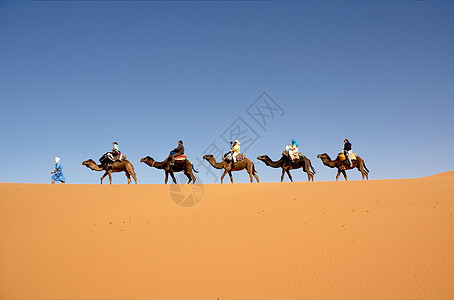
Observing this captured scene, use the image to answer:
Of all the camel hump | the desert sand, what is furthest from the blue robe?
the camel hump

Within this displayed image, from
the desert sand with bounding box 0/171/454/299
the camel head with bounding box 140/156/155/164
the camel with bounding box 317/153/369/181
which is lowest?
the desert sand with bounding box 0/171/454/299

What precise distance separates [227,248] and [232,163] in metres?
14.5

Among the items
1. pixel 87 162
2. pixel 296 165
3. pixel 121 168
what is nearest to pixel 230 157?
pixel 296 165

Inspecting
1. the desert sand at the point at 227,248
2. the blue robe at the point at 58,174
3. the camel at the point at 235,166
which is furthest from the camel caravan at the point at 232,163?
the desert sand at the point at 227,248

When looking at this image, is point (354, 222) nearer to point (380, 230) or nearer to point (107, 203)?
point (380, 230)

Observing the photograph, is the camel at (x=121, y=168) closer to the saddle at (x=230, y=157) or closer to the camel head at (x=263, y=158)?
the saddle at (x=230, y=157)

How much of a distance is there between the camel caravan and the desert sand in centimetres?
751

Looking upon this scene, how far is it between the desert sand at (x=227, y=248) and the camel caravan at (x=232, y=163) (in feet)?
24.6

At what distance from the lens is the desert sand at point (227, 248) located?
16.9 ft

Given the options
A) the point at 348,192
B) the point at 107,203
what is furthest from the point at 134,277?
the point at 348,192

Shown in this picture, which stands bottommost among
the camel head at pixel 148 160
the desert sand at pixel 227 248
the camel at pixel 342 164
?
the desert sand at pixel 227 248

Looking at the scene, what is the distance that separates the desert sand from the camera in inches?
203

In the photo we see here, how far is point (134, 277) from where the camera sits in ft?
18.4

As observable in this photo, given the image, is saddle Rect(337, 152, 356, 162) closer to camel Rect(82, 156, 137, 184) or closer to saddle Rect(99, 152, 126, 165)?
camel Rect(82, 156, 137, 184)
